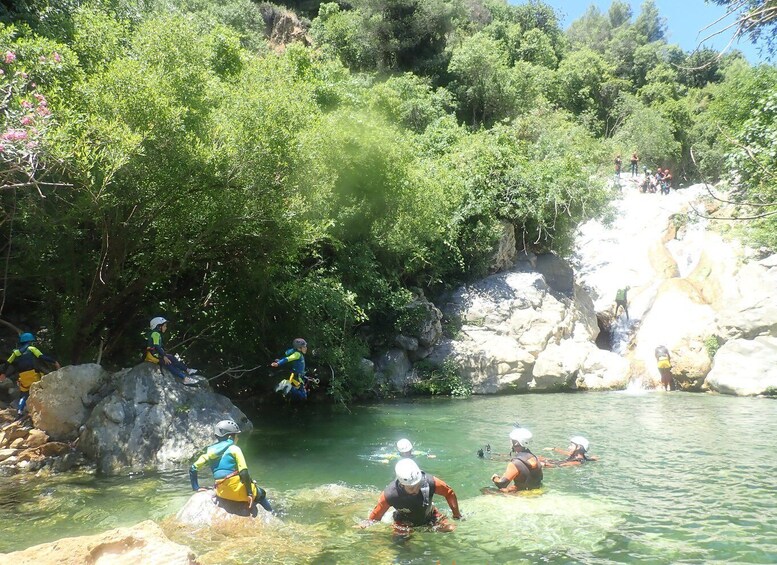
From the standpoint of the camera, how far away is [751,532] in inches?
318

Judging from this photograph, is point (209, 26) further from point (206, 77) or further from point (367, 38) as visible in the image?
point (206, 77)

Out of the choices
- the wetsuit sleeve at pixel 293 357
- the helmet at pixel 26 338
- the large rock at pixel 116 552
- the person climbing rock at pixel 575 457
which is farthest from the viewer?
the wetsuit sleeve at pixel 293 357

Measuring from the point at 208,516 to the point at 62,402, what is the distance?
5.64m

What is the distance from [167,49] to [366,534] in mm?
10204

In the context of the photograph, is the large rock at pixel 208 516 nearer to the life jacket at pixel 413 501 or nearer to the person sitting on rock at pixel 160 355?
the life jacket at pixel 413 501

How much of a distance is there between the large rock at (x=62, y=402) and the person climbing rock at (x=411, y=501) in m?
7.04

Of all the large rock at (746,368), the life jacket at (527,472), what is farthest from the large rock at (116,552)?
the large rock at (746,368)

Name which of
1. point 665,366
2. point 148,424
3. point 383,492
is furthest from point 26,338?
point 665,366

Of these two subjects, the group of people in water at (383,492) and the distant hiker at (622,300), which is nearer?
the group of people in water at (383,492)

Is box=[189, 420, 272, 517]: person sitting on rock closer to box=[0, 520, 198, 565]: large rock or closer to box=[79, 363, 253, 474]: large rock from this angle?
box=[0, 520, 198, 565]: large rock

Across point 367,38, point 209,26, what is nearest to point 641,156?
point 367,38

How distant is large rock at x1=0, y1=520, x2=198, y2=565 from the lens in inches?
203

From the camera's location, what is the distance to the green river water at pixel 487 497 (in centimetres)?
780

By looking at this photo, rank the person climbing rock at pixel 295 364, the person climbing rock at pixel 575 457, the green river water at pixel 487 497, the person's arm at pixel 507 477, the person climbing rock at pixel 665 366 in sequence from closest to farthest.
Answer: the green river water at pixel 487 497 → the person's arm at pixel 507 477 → the person climbing rock at pixel 575 457 → the person climbing rock at pixel 295 364 → the person climbing rock at pixel 665 366
